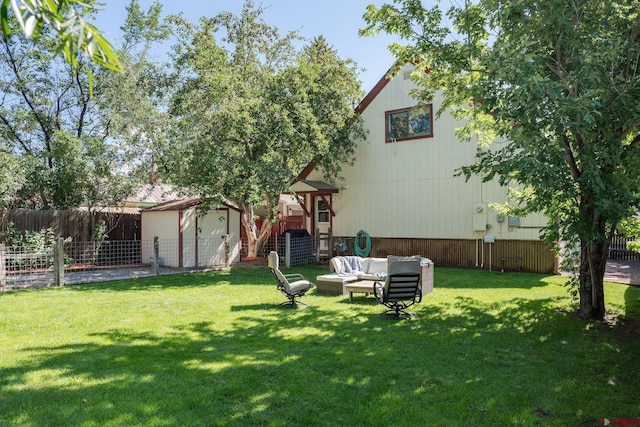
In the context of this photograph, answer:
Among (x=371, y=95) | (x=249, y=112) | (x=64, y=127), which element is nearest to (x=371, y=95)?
(x=371, y=95)

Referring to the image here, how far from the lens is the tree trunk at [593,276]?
24.7 feet

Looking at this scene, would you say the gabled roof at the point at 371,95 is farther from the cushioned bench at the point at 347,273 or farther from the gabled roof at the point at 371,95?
the cushioned bench at the point at 347,273

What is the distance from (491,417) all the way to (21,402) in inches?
165

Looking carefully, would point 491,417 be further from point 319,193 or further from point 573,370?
point 319,193

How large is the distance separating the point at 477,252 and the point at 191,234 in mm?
10069

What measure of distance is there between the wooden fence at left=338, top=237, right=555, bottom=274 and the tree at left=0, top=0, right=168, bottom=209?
403 inches

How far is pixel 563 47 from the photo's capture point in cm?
664

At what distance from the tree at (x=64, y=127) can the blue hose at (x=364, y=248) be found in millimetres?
8726

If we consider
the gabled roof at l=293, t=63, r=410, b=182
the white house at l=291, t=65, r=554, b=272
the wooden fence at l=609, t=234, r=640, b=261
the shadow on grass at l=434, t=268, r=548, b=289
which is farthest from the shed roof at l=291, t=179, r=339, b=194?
the wooden fence at l=609, t=234, r=640, b=261

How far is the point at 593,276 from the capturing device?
24.8 ft

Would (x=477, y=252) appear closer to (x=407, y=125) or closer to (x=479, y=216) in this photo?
(x=479, y=216)

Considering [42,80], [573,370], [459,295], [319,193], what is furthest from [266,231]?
[573,370]

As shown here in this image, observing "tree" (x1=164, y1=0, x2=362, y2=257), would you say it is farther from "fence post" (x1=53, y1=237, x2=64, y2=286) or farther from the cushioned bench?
the cushioned bench

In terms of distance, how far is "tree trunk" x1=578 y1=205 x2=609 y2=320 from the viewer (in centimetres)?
753
